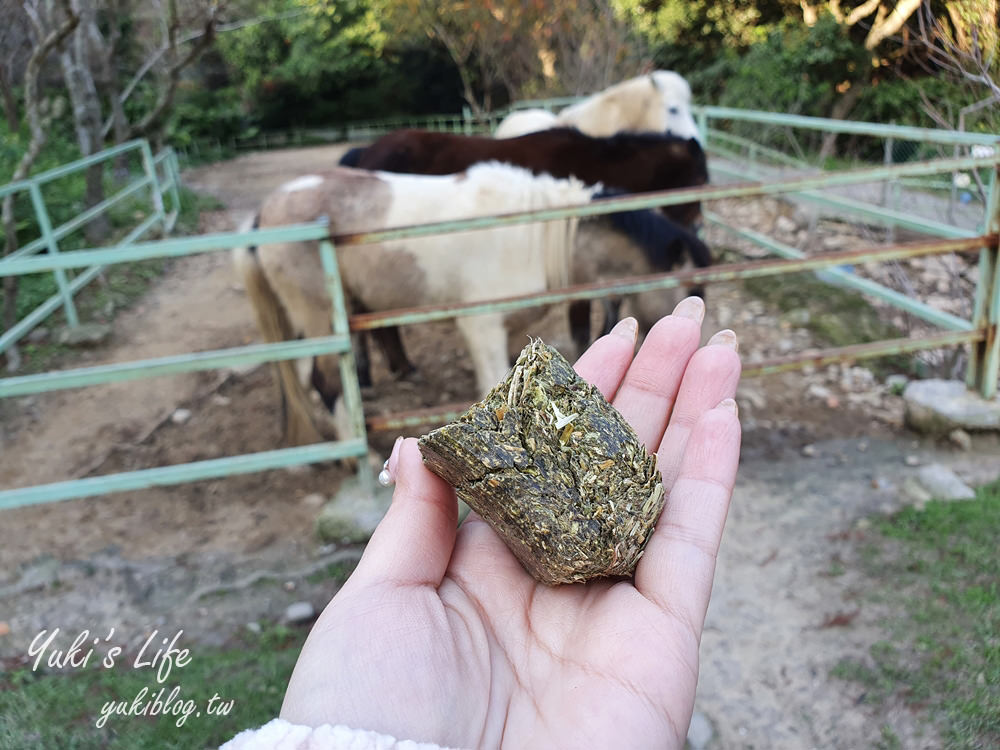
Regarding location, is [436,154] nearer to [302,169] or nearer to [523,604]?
[523,604]

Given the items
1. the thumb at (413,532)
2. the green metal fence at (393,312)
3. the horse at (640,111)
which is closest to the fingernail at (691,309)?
the thumb at (413,532)

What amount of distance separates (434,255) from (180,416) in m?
2.00

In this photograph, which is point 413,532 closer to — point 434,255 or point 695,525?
point 695,525

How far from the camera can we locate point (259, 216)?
3859 millimetres

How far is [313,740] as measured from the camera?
1.10m

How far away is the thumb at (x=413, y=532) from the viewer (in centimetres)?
144

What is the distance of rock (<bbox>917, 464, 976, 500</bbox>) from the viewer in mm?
2967

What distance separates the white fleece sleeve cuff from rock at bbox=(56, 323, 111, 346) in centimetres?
571

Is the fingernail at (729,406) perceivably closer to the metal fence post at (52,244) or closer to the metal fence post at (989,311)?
the metal fence post at (989,311)

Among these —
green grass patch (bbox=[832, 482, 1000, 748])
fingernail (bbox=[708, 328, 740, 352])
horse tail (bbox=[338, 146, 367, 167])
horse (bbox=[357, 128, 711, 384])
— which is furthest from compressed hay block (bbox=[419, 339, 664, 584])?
horse tail (bbox=[338, 146, 367, 167])

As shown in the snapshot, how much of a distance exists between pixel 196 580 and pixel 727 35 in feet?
47.3

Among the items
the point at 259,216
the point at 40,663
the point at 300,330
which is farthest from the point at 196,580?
the point at 259,216

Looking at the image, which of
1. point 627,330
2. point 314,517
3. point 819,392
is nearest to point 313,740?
point 627,330

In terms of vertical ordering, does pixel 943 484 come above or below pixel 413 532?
below
